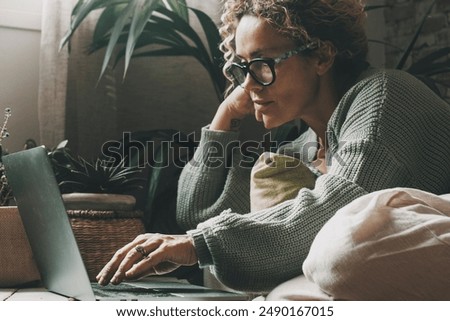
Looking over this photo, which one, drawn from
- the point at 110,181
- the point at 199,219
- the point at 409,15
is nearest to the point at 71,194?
the point at 110,181

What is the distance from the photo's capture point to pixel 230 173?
5.85 ft

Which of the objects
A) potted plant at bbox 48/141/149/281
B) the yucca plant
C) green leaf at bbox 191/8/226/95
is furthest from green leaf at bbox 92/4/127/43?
potted plant at bbox 48/141/149/281

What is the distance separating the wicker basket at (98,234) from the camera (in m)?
1.81

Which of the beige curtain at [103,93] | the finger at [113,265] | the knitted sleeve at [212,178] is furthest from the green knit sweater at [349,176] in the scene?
the beige curtain at [103,93]

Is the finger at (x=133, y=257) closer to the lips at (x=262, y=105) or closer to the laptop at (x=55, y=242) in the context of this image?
the laptop at (x=55, y=242)

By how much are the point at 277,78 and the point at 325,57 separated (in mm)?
123

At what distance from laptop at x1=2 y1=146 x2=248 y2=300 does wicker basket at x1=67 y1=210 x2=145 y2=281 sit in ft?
0.85

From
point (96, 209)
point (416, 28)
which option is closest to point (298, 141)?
point (96, 209)

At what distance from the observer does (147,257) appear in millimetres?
1062

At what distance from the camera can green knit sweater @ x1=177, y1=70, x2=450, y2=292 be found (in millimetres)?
1128

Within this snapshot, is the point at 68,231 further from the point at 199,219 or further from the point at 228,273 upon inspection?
the point at 199,219

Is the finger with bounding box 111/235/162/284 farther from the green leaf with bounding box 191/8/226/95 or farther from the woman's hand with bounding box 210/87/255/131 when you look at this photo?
the green leaf with bounding box 191/8/226/95
